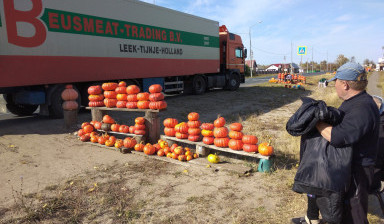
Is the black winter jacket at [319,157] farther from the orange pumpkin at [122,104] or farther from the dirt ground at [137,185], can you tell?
the orange pumpkin at [122,104]

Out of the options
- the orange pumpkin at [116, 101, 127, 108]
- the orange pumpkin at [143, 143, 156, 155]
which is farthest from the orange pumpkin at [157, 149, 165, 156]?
the orange pumpkin at [116, 101, 127, 108]

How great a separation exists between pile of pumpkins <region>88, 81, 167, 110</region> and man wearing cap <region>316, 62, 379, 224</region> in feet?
14.0

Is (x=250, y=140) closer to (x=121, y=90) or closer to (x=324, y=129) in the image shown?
(x=324, y=129)

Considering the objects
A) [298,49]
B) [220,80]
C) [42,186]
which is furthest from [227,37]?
[42,186]

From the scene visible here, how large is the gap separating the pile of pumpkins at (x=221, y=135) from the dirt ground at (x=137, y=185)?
1.23 ft

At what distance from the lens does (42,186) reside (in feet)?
14.3

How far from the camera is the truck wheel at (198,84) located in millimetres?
17014

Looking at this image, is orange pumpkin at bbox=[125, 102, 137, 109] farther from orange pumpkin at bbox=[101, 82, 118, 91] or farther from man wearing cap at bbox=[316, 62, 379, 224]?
man wearing cap at bbox=[316, 62, 379, 224]

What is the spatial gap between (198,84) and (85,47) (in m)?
9.21

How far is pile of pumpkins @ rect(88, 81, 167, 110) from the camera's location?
6.12 meters

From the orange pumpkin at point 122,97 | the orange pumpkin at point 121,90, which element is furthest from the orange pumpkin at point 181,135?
the orange pumpkin at point 121,90

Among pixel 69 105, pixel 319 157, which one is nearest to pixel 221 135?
pixel 319 157

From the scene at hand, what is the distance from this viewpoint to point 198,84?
58.1 ft

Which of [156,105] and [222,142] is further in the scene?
[156,105]
